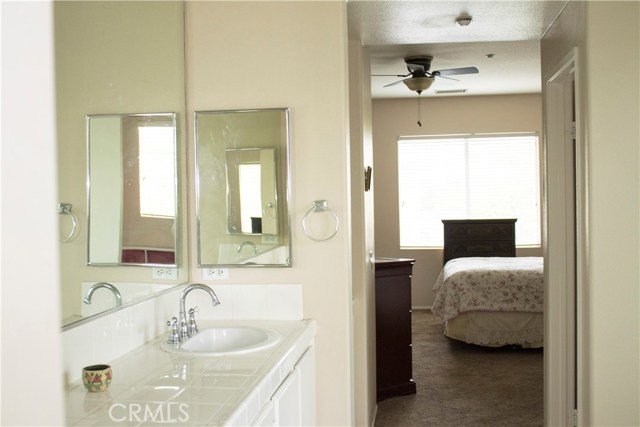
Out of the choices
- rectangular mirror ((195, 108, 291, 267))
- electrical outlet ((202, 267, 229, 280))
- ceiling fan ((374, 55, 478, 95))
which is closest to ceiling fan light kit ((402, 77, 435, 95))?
ceiling fan ((374, 55, 478, 95))

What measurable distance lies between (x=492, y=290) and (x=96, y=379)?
4.74m

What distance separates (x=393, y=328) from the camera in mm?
4875

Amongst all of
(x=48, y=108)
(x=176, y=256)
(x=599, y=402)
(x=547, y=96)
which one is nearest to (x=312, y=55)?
(x=176, y=256)

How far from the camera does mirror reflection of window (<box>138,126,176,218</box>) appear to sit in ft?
8.76

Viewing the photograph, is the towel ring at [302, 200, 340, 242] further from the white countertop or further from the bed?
the bed

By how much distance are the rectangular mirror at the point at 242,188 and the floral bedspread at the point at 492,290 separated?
3498 mm

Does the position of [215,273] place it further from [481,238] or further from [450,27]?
[481,238]

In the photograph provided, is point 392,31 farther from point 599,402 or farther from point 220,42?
point 599,402

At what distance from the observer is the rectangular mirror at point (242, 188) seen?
120 inches

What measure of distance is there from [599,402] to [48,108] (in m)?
2.91

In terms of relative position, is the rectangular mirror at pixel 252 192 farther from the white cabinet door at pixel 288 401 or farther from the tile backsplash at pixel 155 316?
the white cabinet door at pixel 288 401

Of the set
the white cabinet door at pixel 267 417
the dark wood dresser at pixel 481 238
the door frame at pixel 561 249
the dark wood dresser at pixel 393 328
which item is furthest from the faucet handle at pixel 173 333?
the dark wood dresser at pixel 481 238

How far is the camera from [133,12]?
262cm

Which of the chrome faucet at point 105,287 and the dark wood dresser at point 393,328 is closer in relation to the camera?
the chrome faucet at point 105,287
